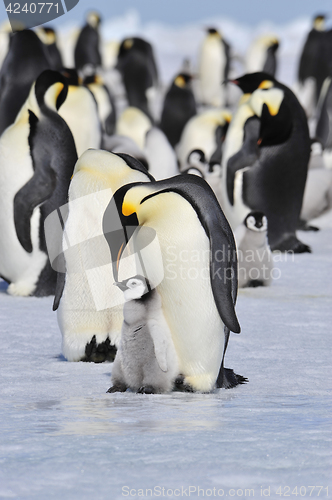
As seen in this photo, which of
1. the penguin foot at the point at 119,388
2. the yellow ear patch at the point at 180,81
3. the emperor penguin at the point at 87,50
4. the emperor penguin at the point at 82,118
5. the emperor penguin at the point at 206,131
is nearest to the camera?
the penguin foot at the point at 119,388

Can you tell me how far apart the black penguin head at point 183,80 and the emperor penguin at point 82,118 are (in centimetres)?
763

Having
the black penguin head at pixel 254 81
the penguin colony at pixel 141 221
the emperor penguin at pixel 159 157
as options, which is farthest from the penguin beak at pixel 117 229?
the emperor penguin at pixel 159 157

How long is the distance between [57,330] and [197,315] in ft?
4.33

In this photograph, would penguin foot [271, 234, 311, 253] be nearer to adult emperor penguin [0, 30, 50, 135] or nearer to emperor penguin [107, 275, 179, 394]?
adult emperor penguin [0, 30, 50, 135]

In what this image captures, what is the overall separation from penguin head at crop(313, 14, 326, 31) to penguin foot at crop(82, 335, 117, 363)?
62.7 ft

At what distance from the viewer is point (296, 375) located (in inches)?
116

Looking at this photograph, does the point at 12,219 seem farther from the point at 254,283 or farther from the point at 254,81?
the point at 254,81

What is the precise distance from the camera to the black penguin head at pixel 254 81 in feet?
23.2

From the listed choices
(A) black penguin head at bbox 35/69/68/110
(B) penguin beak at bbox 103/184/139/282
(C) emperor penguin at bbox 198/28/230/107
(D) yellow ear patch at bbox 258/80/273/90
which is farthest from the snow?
(C) emperor penguin at bbox 198/28/230/107

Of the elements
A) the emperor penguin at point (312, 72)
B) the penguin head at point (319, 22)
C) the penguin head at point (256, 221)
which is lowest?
the emperor penguin at point (312, 72)

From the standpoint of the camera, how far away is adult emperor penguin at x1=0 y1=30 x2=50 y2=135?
7.09m

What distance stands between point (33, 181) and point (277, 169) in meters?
2.60

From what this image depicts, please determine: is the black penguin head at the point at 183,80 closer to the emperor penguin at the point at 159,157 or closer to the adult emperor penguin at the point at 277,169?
the emperor penguin at the point at 159,157

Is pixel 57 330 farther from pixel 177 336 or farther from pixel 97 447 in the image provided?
pixel 97 447
